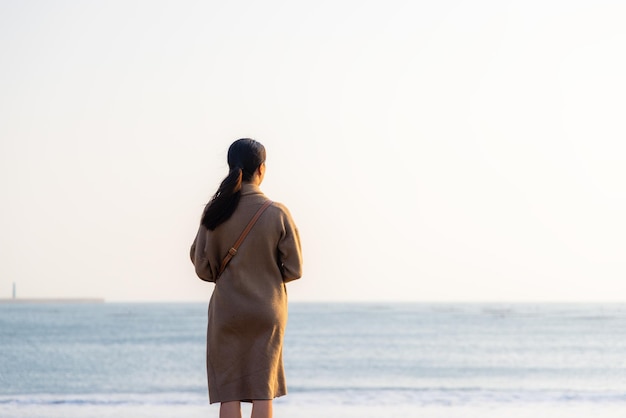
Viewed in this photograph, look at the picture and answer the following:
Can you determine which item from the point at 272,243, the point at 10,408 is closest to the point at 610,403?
the point at 10,408

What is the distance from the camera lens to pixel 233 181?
4.05 metres

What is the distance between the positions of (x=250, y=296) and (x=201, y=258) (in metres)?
0.26

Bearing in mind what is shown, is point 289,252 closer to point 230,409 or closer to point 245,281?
point 245,281

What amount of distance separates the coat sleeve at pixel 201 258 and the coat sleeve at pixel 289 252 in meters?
0.30

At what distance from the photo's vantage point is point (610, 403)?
10703 millimetres

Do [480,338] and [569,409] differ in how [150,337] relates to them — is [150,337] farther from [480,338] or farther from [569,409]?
[569,409]

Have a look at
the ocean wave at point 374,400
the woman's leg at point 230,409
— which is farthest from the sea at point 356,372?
the woman's leg at point 230,409

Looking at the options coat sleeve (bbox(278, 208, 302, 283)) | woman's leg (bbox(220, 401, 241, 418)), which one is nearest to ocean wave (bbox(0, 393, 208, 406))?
woman's leg (bbox(220, 401, 241, 418))

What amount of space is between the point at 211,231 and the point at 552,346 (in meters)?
31.3

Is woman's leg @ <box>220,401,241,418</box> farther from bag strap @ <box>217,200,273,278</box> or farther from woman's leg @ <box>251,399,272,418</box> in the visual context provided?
bag strap @ <box>217,200,273,278</box>

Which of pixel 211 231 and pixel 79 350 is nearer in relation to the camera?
pixel 211 231

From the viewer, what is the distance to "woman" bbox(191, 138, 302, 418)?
13.1ft

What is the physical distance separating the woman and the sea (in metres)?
5.57

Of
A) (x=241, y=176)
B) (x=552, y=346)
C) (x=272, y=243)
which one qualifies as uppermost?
(x=241, y=176)
